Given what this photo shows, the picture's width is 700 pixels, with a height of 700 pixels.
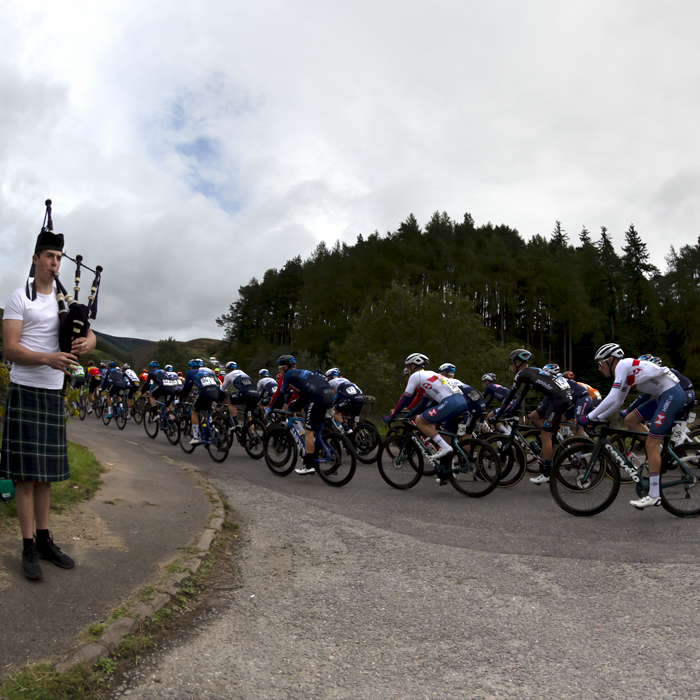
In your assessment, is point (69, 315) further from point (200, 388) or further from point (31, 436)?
point (200, 388)

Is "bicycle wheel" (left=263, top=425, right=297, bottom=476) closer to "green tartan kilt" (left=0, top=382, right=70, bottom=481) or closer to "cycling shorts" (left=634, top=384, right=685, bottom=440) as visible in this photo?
"cycling shorts" (left=634, top=384, right=685, bottom=440)

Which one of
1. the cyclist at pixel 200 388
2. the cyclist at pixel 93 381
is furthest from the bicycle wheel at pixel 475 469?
the cyclist at pixel 93 381

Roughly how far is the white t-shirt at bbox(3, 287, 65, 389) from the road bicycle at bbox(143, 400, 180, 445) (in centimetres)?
→ 1012

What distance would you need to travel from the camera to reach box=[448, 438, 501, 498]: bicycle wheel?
340 inches

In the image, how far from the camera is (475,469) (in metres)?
8.80

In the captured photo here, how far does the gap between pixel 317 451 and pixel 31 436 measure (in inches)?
231

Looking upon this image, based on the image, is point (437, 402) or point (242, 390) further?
point (242, 390)

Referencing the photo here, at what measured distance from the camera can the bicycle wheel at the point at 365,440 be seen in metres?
12.3

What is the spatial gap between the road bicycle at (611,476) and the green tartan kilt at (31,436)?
555 centimetres

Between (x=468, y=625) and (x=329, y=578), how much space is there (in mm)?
1361

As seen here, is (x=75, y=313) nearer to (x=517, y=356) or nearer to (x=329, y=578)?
A: (x=329, y=578)

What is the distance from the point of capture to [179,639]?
3711mm

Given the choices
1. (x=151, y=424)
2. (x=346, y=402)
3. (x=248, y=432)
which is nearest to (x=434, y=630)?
(x=346, y=402)

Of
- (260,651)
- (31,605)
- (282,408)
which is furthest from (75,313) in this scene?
(282,408)
